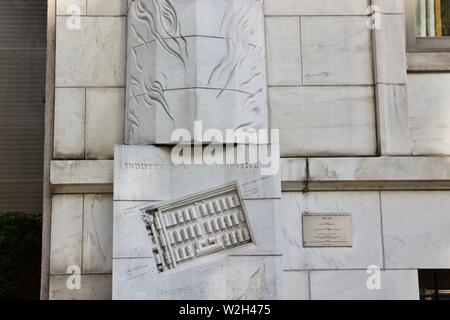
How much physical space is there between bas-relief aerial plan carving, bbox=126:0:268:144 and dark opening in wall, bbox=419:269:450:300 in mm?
2991

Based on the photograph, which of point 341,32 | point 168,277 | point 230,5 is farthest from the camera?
point 341,32

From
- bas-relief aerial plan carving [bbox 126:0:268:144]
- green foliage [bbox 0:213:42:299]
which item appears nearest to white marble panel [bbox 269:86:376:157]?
bas-relief aerial plan carving [bbox 126:0:268:144]

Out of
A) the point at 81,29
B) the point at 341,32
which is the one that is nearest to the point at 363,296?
the point at 341,32

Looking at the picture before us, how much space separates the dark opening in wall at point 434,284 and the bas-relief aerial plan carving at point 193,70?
2991mm

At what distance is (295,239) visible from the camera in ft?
27.0

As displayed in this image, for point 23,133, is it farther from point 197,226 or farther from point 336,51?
point 336,51

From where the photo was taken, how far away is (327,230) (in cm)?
824

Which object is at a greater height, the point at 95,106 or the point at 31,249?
the point at 95,106

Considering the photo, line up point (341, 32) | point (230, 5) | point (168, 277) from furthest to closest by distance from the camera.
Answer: point (341, 32), point (230, 5), point (168, 277)

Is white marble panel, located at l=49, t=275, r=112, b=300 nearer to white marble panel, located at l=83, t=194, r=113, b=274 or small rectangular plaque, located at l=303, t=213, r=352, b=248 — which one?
white marble panel, located at l=83, t=194, r=113, b=274

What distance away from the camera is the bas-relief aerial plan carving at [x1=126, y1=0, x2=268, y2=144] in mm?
7809

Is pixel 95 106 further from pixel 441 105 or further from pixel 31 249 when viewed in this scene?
pixel 441 105

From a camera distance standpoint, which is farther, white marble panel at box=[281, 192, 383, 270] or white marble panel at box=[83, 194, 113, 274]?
white marble panel at box=[281, 192, 383, 270]

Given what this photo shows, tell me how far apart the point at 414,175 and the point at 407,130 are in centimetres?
63
